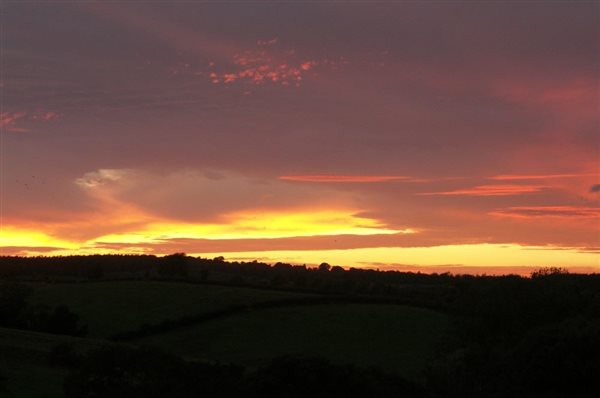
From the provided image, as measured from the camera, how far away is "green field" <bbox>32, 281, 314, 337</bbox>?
81875 mm

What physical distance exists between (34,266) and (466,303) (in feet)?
332

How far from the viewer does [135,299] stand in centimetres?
9156

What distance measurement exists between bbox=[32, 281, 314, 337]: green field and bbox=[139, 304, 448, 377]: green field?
4.79 m

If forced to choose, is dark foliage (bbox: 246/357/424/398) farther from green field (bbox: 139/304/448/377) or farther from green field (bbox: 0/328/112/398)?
green field (bbox: 139/304/448/377)

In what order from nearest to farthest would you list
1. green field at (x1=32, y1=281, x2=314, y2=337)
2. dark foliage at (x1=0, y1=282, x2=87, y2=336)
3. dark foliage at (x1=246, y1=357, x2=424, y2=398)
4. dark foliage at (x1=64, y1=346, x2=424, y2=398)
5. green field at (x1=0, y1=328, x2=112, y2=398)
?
dark foliage at (x1=64, y1=346, x2=424, y2=398)
dark foliage at (x1=246, y1=357, x2=424, y2=398)
green field at (x1=0, y1=328, x2=112, y2=398)
dark foliage at (x1=0, y1=282, x2=87, y2=336)
green field at (x1=32, y1=281, x2=314, y2=337)

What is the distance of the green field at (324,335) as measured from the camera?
223ft

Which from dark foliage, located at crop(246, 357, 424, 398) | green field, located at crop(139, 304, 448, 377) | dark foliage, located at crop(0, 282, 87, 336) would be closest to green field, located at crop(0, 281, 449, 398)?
green field, located at crop(139, 304, 448, 377)

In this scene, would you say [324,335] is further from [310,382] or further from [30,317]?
[310,382]

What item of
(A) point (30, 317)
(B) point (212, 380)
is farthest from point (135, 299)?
(B) point (212, 380)

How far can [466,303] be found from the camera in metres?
63.1

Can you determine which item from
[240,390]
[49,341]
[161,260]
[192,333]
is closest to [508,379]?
[240,390]

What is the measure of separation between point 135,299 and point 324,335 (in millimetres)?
25629

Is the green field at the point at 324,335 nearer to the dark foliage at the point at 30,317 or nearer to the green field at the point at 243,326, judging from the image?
the green field at the point at 243,326

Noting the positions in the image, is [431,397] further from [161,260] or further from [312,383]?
[161,260]
